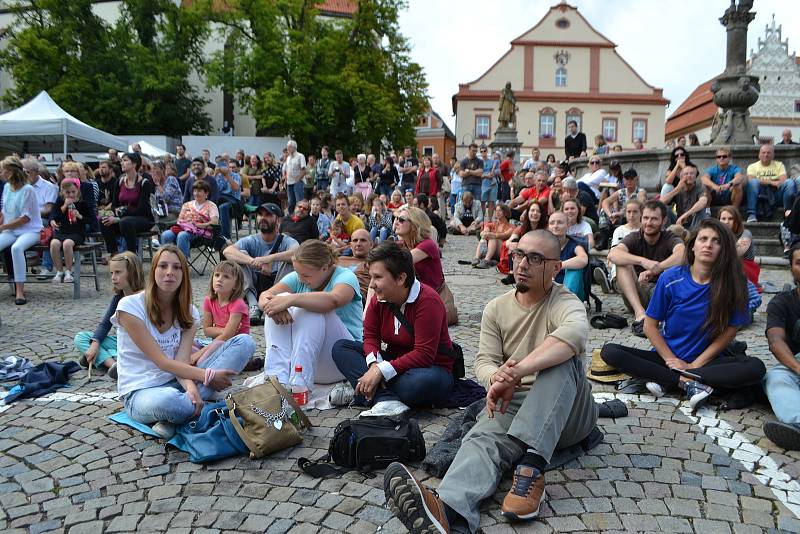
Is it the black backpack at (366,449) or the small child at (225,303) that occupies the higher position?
the small child at (225,303)

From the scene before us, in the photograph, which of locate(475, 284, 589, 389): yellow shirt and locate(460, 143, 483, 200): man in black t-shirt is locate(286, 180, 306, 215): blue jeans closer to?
locate(460, 143, 483, 200): man in black t-shirt

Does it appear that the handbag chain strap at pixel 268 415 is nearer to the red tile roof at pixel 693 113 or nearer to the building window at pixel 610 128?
the red tile roof at pixel 693 113

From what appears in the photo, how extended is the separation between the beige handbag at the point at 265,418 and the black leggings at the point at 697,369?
2578 mm

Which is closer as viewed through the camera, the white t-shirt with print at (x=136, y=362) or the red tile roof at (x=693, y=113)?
the white t-shirt with print at (x=136, y=362)

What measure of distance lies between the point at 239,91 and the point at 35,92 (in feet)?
41.2

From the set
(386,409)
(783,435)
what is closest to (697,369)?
(783,435)

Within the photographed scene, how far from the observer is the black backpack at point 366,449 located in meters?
3.90

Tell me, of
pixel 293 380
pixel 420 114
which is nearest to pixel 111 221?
pixel 293 380

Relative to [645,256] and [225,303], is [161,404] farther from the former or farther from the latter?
[645,256]

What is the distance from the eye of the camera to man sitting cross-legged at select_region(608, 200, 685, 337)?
7.29m

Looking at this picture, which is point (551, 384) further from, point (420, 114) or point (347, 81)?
point (420, 114)

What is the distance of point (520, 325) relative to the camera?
3898mm

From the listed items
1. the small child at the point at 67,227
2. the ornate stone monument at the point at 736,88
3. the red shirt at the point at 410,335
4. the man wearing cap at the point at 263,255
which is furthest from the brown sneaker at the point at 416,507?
the ornate stone monument at the point at 736,88

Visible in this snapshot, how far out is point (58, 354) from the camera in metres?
6.54
